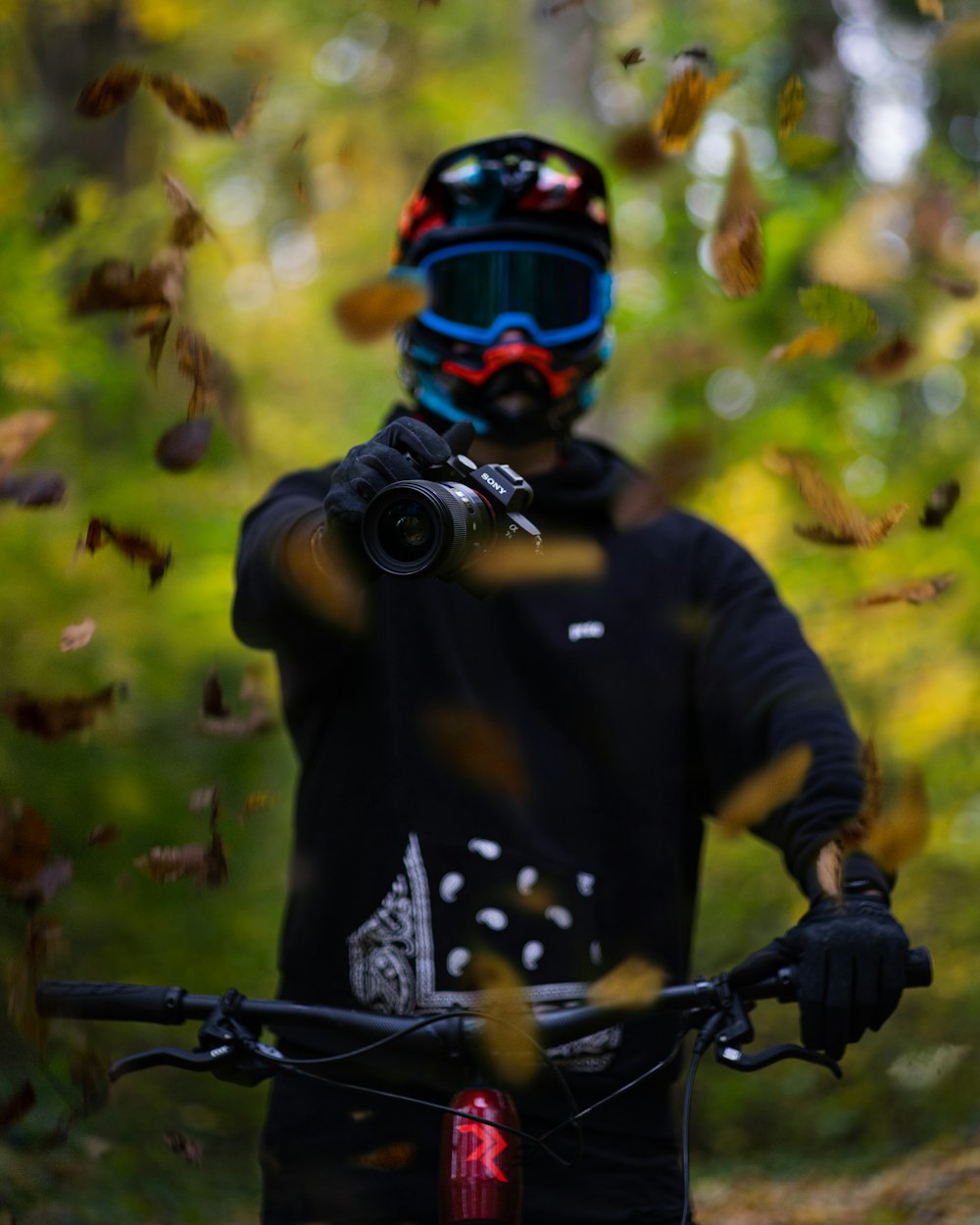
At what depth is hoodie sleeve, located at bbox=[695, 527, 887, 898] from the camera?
9.85 ft

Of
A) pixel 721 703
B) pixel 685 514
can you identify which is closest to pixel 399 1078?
pixel 721 703

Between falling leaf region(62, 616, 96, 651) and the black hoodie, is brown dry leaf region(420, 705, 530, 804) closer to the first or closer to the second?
the black hoodie

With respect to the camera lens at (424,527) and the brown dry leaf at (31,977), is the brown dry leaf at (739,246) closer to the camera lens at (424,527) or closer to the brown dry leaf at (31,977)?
the camera lens at (424,527)

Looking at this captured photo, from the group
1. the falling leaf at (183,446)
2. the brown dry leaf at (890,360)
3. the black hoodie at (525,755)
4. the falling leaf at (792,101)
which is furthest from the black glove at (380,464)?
the brown dry leaf at (890,360)

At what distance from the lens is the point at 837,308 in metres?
3.76

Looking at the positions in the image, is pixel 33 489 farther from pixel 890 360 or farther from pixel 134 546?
pixel 890 360

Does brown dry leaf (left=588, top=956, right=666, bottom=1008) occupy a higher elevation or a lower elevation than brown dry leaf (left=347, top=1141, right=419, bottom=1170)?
higher

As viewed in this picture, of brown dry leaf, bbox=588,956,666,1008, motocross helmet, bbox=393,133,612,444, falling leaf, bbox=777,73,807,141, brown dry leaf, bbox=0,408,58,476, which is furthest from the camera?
Answer: brown dry leaf, bbox=0,408,58,476

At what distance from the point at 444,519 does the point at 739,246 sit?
8.26ft

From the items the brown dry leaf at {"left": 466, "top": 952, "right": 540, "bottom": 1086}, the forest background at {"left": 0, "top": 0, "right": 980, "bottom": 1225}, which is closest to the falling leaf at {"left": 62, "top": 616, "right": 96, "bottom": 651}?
the forest background at {"left": 0, "top": 0, "right": 980, "bottom": 1225}

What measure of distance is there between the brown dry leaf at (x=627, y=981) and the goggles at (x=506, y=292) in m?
1.63

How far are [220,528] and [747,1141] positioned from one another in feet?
15.5

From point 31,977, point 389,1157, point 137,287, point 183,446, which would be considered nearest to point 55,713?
point 183,446

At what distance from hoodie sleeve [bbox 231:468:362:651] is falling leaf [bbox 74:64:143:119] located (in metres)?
1.39
